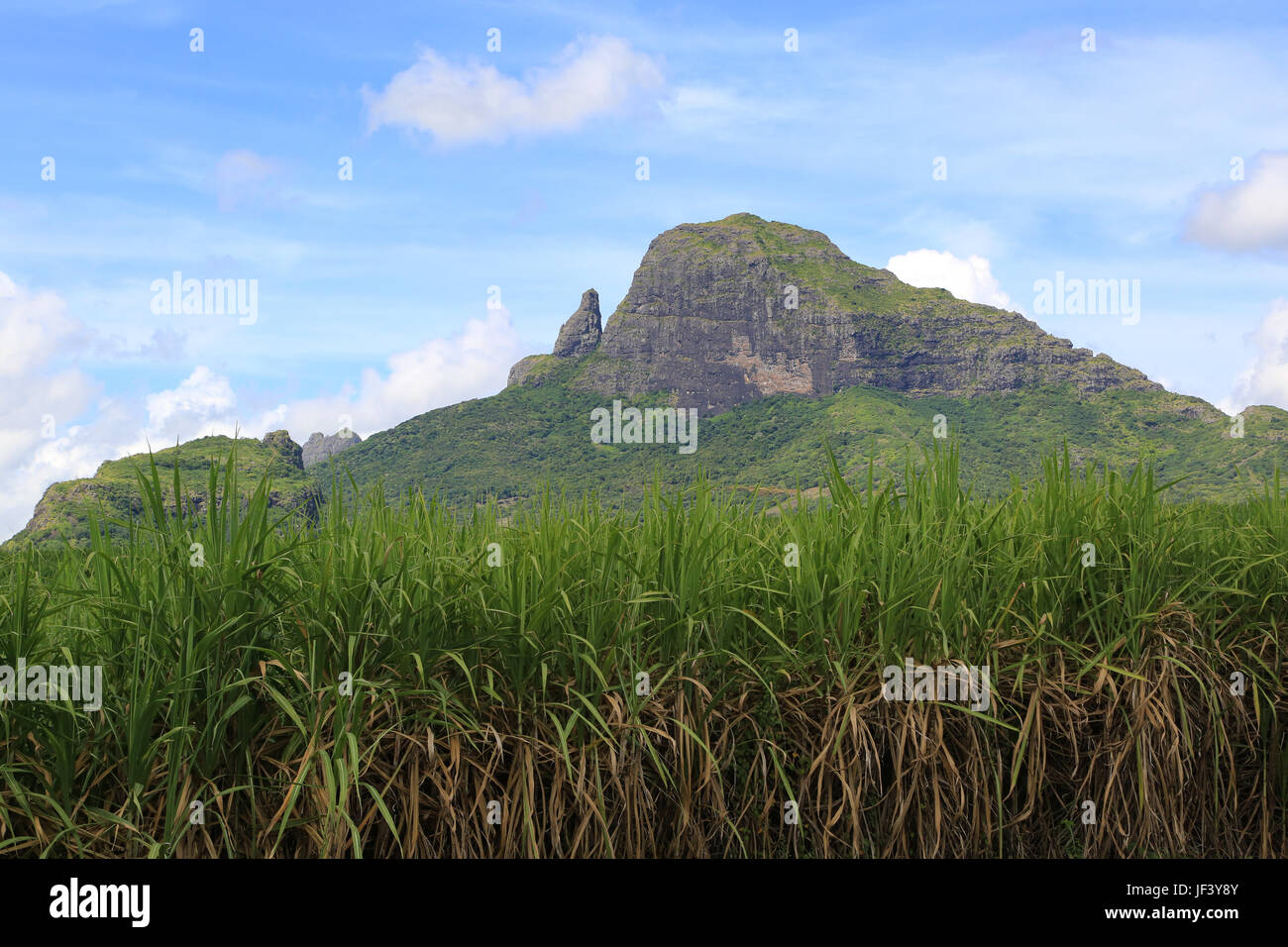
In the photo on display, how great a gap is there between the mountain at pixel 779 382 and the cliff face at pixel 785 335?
27 cm

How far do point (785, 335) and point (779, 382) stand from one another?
21.5 ft

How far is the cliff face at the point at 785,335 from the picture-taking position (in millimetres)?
100938

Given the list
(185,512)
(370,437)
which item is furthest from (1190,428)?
(185,512)

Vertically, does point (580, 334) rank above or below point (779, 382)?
above

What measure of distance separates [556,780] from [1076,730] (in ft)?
6.74

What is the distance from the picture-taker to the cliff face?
3974 inches

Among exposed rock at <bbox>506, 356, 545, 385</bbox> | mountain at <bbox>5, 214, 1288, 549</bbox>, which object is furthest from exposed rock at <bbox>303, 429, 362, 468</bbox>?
exposed rock at <bbox>506, 356, 545, 385</bbox>

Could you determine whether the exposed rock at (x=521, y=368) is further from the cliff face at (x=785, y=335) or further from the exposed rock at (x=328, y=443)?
the exposed rock at (x=328, y=443)

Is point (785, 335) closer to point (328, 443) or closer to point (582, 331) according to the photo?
point (582, 331)

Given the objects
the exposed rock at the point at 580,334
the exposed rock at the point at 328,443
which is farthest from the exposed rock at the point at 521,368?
the exposed rock at the point at 328,443

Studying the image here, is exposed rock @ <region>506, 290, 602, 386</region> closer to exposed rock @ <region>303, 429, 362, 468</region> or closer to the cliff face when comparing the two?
the cliff face

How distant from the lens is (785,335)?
111812mm

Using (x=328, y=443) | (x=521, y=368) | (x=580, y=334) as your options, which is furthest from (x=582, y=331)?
(x=328, y=443)
